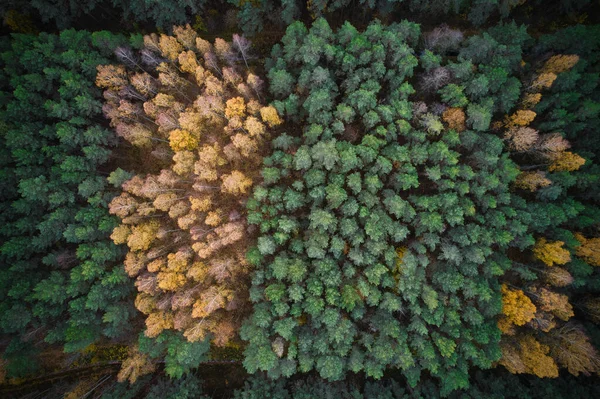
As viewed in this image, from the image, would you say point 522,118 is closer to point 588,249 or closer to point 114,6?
point 588,249

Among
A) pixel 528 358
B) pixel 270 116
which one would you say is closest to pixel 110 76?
pixel 270 116

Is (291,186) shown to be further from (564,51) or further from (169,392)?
(564,51)

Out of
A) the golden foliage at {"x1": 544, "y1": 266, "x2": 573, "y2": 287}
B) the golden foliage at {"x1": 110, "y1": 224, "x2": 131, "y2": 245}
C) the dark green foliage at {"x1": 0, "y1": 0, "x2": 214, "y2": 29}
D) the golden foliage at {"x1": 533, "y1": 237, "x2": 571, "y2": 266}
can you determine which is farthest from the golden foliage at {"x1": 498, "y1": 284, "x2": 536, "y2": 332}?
the dark green foliage at {"x1": 0, "y1": 0, "x2": 214, "y2": 29}

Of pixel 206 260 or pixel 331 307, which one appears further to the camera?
pixel 206 260

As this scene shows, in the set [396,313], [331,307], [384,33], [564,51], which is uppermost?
[384,33]

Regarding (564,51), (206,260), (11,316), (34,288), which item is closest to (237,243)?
(206,260)

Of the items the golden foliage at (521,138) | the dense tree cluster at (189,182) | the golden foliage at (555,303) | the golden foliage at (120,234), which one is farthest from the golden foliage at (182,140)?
the golden foliage at (555,303)
